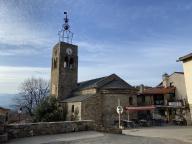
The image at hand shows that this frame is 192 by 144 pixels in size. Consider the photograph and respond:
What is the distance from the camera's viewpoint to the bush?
34406 millimetres

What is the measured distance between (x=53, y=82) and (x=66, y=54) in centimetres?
585

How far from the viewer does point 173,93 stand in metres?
40.1

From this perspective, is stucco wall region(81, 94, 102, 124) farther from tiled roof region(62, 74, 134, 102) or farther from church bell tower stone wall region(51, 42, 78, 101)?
church bell tower stone wall region(51, 42, 78, 101)

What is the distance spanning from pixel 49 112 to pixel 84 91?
666cm

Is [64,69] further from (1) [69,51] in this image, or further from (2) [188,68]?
(2) [188,68]

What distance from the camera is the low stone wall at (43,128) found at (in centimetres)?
1248

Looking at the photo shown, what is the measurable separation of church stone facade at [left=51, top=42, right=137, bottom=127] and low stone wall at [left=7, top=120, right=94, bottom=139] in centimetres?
1510

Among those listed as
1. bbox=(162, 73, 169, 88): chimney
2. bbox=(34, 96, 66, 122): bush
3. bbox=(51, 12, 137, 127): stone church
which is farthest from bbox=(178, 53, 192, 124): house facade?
bbox=(162, 73, 169, 88): chimney

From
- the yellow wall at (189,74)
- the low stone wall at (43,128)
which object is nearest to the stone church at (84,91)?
the yellow wall at (189,74)

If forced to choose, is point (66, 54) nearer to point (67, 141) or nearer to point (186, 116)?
point (186, 116)

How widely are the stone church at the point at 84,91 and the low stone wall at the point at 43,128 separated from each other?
15.1m

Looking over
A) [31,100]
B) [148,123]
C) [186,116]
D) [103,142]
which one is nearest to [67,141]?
[103,142]

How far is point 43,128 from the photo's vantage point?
13359 millimetres

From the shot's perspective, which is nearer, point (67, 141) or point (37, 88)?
point (67, 141)
